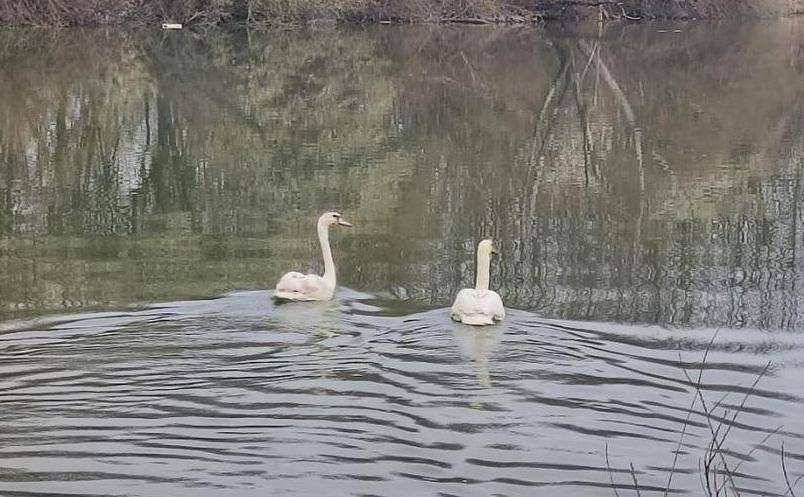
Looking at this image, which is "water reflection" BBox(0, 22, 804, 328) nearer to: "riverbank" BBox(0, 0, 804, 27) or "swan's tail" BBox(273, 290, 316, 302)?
"swan's tail" BBox(273, 290, 316, 302)

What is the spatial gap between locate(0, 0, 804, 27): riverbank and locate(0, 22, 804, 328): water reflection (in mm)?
11181

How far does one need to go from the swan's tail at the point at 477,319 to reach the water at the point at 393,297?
0.29ft

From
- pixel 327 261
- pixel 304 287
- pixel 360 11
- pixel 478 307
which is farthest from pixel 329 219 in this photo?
pixel 360 11

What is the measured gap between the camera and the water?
6.48 metres

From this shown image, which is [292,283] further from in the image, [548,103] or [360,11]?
[360,11]

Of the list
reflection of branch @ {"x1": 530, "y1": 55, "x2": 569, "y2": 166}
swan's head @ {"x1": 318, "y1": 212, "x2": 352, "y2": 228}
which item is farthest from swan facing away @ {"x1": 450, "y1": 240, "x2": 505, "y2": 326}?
reflection of branch @ {"x1": 530, "y1": 55, "x2": 569, "y2": 166}

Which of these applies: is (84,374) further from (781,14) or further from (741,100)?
(781,14)

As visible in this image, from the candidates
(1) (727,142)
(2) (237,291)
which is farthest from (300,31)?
(2) (237,291)

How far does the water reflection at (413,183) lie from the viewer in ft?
34.2

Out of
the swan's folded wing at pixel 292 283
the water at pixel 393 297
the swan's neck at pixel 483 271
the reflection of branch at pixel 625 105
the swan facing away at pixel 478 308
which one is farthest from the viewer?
the reflection of branch at pixel 625 105

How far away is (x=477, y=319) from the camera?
8.77 m

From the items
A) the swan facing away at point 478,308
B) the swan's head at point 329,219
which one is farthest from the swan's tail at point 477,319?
the swan's head at point 329,219

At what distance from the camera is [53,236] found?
1213 centimetres

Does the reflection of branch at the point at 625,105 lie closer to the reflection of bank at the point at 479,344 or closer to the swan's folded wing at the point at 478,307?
the swan's folded wing at the point at 478,307
